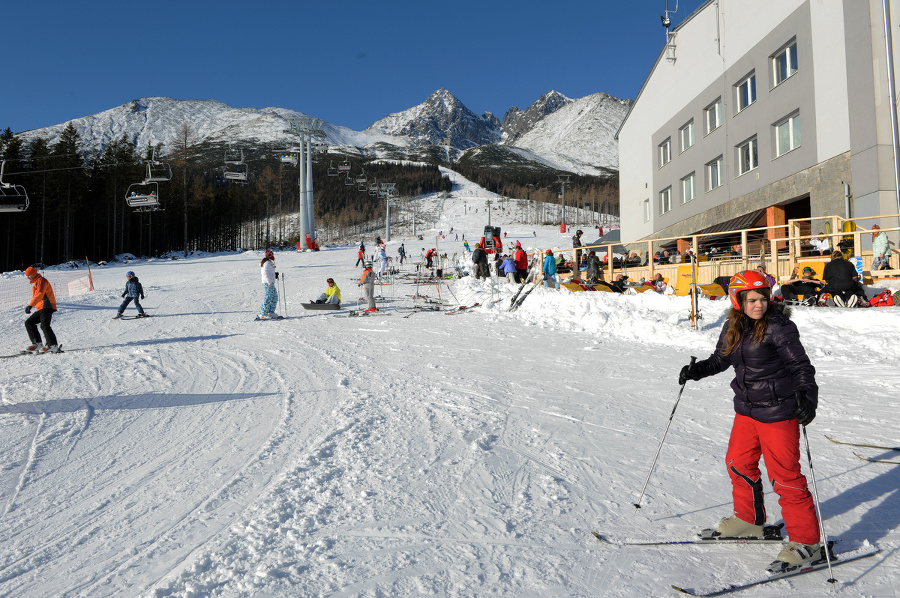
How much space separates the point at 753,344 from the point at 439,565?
2.23m

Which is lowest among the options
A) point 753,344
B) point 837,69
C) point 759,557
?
point 759,557

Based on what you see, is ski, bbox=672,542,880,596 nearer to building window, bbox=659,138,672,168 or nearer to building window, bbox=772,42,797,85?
building window, bbox=772,42,797,85

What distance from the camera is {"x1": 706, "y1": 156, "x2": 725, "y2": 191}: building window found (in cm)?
2448

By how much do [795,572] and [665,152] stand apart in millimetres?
30606

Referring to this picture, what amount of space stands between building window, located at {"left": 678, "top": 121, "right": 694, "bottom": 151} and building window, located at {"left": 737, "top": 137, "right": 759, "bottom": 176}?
450cm

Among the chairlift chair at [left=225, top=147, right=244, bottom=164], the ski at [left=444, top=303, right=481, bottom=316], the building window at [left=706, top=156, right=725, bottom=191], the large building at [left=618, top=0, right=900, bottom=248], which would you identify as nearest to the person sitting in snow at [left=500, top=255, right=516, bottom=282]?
the ski at [left=444, top=303, right=481, bottom=316]

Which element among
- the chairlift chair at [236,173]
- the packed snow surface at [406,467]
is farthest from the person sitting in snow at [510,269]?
the chairlift chair at [236,173]

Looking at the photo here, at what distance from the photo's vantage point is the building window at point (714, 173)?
80.3 ft

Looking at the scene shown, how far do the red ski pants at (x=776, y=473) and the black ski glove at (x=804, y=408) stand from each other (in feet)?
0.39

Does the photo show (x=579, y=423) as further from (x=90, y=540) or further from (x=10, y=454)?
(x=10, y=454)

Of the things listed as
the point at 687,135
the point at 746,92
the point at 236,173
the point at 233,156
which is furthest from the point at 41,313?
the point at 236,173

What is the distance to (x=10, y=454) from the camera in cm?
510

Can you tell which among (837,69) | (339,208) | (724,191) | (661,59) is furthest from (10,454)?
(339,208)

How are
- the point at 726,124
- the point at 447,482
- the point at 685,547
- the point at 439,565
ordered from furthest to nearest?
1. the point at 726,124
2. the point at 447,482
3. the point at 685,547
4. the point at 439,565
